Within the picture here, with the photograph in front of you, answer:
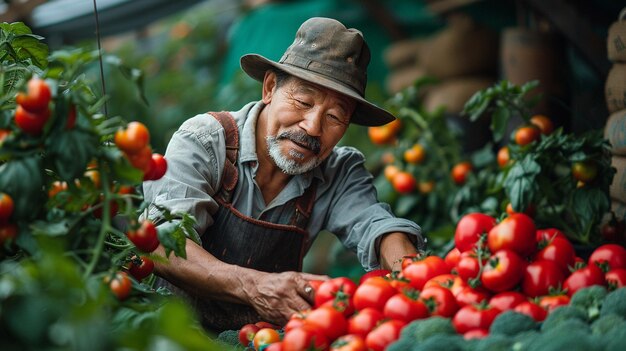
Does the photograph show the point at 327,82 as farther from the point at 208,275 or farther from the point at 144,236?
the point at 144,236

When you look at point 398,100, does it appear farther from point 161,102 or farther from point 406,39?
point 161,102

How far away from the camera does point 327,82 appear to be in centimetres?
288

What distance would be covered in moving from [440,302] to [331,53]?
1194 millimetres

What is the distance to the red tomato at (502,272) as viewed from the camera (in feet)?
7.20

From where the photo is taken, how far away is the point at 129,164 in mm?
1948

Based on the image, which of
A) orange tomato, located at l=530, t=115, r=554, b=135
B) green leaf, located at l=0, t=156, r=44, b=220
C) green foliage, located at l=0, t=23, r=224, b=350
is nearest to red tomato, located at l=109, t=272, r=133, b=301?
green foliage, located at l=0, t=23, r=224, b=350

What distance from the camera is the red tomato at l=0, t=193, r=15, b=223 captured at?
5.90ft

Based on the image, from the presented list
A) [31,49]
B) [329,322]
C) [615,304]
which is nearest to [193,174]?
[31,49]

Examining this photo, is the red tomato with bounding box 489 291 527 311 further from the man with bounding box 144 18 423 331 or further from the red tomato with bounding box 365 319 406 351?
the man with bounding box 144 18 423 331

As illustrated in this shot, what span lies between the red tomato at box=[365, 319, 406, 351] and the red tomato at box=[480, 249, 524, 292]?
0.38 m

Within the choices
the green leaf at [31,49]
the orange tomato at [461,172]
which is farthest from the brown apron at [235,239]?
the orange tomato at [461,172]

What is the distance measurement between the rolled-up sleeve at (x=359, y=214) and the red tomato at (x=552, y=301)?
3.01 feet

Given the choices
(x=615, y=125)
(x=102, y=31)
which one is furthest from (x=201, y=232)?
(x=102, y=31)

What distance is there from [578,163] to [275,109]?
1358mm
